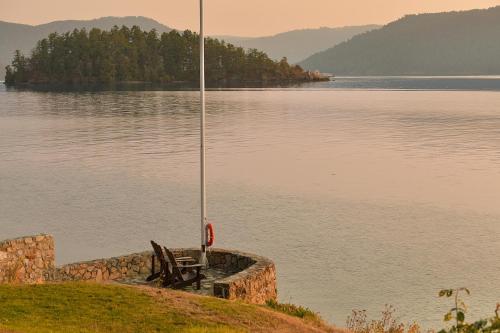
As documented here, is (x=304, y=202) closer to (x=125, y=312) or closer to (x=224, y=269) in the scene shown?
(x=224, y=269)

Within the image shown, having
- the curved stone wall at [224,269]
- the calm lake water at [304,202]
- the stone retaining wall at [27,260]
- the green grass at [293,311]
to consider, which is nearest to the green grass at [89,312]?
the stone retaining wall at [27,260]

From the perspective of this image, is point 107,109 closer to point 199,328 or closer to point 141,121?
point 141,121

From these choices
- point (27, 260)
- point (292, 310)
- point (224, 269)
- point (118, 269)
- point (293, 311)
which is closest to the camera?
point (293, 311)

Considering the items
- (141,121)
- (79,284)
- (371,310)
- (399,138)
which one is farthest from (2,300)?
(141,121)

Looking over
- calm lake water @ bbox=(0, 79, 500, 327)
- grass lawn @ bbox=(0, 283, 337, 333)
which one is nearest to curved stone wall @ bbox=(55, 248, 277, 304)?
grass lawn @ bbox=(0, 283, 337, 333)

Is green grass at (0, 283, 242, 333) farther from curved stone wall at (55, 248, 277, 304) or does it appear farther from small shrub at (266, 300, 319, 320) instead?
small shrub at (266, 300, 319, 320)

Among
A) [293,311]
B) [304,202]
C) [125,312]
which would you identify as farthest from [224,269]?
[304,202]

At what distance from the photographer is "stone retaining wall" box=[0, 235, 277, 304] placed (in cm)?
2222

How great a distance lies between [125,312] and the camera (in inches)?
714

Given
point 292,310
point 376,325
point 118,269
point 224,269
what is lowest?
point 376,325

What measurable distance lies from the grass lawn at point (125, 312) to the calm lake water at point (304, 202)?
730cm

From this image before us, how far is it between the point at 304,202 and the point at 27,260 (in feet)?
81.9

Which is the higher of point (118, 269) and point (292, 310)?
point (118, 269)

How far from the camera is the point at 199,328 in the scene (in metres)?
17.0
